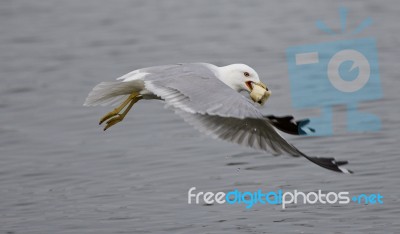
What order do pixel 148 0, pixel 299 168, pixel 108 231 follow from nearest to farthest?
1. pixel 108 231
2. pixel 299 168
3. pixel 148 0

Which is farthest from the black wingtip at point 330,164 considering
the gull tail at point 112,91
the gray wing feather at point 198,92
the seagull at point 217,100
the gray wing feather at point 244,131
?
the gull tail at point 112,91

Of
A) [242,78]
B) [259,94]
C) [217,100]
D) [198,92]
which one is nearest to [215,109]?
[217,100]

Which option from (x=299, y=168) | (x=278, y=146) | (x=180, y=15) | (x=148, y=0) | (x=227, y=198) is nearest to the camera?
(x=278, y=146)

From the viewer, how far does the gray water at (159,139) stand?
7723 millimetres

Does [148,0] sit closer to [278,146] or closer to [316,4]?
[316,4]

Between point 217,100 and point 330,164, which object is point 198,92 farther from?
point 330,164

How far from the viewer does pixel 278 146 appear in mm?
6555

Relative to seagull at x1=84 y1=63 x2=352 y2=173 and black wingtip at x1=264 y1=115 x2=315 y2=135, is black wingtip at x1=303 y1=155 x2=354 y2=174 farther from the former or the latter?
black wingtip at x1=264 y1=115 x2=315 y2=135

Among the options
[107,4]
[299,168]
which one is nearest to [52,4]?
[107,4]

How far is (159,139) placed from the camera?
392 inches

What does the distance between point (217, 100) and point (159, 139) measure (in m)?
3.81

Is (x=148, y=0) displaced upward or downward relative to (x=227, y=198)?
upward

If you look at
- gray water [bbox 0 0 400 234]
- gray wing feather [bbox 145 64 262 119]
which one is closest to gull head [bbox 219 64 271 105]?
gray wing feather [bbox 145 64 262 119]

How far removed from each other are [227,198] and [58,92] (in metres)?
4.56
